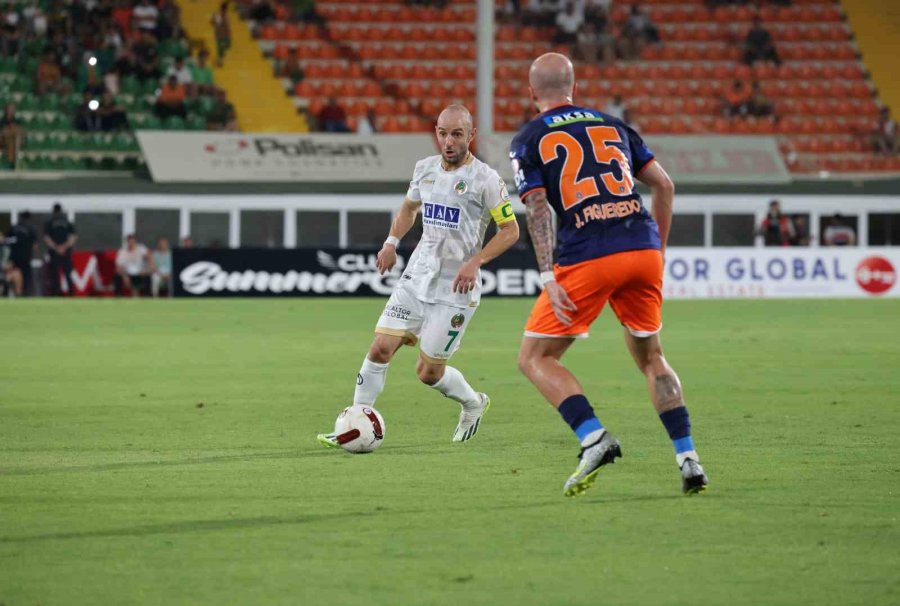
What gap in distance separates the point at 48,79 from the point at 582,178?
29.1 m

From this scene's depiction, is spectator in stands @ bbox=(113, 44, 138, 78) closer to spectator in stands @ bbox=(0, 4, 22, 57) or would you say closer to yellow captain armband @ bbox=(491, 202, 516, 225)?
spectator in stands @ bbox=(0, 4, 22, 57)

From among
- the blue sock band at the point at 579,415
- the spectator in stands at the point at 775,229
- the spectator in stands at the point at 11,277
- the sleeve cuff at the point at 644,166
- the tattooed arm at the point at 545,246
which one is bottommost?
the spectator in stands at the point at 11,277

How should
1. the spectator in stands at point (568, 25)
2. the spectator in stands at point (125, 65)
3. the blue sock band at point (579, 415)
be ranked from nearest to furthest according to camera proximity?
the blue sock band at point (579, 415) < the spectator in stands at point (125, 65) < the spectator in stands at point (568, 25)

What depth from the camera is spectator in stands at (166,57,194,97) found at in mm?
35344

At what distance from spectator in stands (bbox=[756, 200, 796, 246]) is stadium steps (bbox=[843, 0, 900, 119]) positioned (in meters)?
8.86

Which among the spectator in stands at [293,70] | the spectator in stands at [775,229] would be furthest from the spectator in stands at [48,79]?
the spectator in stands at [775,229]

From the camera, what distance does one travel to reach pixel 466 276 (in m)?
8.54

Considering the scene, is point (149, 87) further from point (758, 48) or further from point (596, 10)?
point (758, 48)

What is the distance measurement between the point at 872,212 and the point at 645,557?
105 ft

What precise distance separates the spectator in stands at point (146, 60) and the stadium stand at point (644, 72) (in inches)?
133

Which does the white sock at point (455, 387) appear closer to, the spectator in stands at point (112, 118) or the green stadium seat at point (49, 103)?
the spectator in stands at point (112, 118)

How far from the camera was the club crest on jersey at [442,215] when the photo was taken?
9.27 metres

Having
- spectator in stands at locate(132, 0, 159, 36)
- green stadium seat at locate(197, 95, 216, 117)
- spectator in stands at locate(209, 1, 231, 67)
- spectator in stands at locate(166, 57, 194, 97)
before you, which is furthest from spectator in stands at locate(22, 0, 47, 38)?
spectator in stands at locate(209, 1, 231, 67)

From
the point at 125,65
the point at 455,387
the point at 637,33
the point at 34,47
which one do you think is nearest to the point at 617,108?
the point at 637,33
